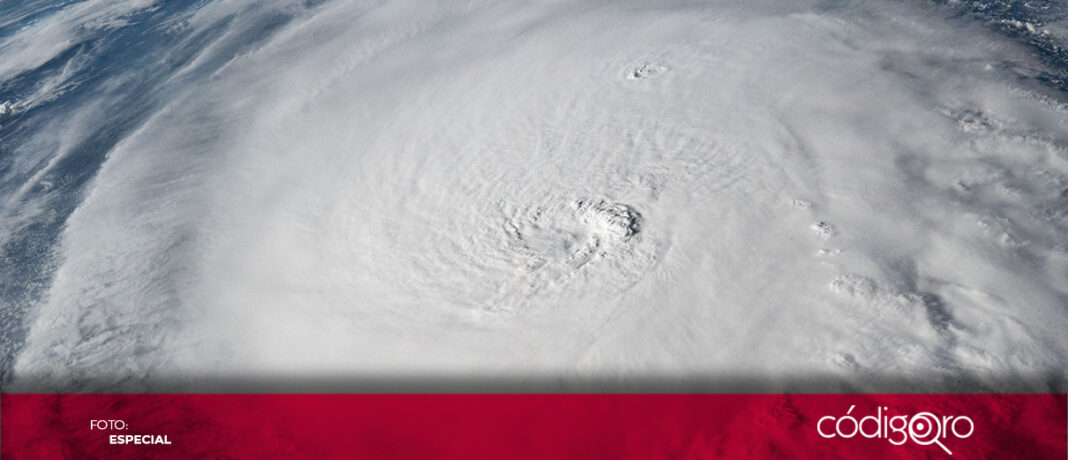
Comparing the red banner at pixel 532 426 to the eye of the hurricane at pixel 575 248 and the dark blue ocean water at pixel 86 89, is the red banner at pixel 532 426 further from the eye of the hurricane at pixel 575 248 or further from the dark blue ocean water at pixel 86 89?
the dark blue ocean water at pixel 86 89

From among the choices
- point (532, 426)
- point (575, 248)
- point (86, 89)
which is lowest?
point (532, 426)

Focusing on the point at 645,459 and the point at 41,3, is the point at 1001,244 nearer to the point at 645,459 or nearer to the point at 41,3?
the point at 645,459

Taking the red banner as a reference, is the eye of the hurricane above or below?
above

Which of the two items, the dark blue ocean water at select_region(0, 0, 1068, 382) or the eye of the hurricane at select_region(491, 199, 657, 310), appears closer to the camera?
the eye of the hurricane at select_region(491, 199, 657, 310)

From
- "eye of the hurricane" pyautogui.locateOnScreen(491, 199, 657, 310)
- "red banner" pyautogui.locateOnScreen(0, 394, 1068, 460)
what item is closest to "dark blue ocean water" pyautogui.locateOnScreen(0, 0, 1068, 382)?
"red banner" pyautogui.locateOnScreen(0, 394, 1068, 460)

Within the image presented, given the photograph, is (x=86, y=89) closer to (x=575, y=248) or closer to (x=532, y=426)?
(x=575, y=248)

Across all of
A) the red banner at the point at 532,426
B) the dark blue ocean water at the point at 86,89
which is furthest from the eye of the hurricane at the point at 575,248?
the dark blue ocean water at the point at 86,89

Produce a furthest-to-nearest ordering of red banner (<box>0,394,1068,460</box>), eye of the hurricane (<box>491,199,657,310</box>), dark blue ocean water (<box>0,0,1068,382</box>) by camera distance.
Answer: dark blue ocean water (<box>0,0,1068,382</box>)
eye of the hurricane (<box>491,199,657,310</box>)
red banner (<box>0,394,1068,460</box>)

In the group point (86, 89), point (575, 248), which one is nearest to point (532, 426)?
point (575, 248)

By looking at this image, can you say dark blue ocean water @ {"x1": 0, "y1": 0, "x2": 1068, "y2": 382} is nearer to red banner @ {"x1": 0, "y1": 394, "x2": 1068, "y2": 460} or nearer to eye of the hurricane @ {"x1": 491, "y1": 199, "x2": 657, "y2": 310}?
red banner @ {"x1": 0, "y1": 394, "x2": 1068, "y2": 460}

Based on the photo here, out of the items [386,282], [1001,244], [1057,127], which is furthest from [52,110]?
[1057,127]
